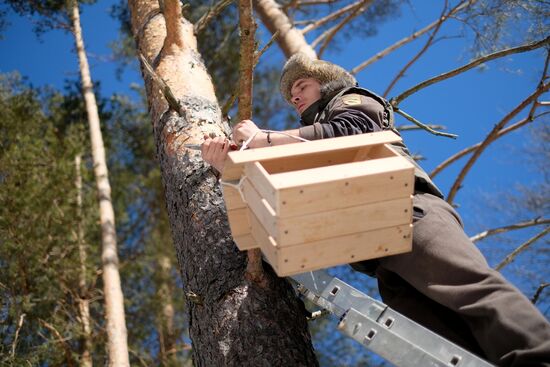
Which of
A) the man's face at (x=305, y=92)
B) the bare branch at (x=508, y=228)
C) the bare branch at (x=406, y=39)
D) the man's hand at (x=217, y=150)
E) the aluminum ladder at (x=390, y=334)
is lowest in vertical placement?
the aluminum ladder at (x=390, y=334)

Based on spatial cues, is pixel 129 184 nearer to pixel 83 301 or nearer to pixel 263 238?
pixel 83 301

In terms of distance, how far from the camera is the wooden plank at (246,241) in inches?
83.7

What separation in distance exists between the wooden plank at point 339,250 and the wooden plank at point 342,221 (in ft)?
0.06

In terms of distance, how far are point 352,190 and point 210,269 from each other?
2.68 feet

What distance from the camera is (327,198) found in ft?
5.91

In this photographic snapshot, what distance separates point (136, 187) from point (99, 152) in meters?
1.71

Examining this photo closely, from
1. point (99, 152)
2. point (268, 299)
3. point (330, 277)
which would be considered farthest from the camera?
point (99, 152)

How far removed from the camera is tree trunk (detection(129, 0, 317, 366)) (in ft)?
7.30

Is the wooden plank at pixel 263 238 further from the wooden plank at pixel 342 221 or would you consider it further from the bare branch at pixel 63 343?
the bare branch at pixel 63 343

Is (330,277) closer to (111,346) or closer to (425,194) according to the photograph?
(425,194)

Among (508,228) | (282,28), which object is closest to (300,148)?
(508,228)

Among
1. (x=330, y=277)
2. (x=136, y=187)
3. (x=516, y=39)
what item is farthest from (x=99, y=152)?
(x=330, y=277)

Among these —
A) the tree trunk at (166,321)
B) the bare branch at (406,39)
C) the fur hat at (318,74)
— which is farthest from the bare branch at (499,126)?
the tree trunk at (166,321)

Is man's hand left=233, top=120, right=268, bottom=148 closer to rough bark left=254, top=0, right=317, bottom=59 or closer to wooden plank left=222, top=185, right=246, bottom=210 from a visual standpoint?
wooden plank left=222, top=185, right=246, bottom=210
